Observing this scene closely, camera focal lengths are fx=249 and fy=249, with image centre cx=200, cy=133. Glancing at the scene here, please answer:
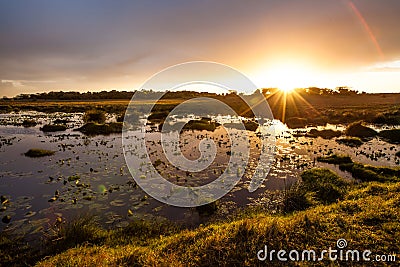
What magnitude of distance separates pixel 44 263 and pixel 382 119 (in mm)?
51527

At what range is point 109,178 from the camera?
56.7 ft

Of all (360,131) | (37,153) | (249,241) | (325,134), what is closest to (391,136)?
(360,131)

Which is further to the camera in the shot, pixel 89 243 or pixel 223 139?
pixel 223 139

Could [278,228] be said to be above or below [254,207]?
above

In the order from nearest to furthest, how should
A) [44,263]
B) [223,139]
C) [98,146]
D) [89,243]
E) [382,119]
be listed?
[44,263] < [89,243] < [98,146] < [223,139] < [382,119]

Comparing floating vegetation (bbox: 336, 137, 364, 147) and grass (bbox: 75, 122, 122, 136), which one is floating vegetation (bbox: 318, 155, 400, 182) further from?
grass (bbox: 75, 122, 122, 136)

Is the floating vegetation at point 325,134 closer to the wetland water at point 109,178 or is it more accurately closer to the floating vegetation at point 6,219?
the wetland water at point 109,178

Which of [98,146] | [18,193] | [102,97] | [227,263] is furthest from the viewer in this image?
[102,97]

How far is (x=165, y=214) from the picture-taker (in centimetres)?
1259

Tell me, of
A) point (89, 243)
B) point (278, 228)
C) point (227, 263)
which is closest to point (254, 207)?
point (278, 228)

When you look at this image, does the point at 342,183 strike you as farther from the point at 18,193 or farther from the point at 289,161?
the point at 18,193

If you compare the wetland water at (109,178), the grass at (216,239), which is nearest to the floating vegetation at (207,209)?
the wetland water at (109,178)

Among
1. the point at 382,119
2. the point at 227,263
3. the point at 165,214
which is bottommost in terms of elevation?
the point at 165,214

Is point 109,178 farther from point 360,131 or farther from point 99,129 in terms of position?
point 360,131
